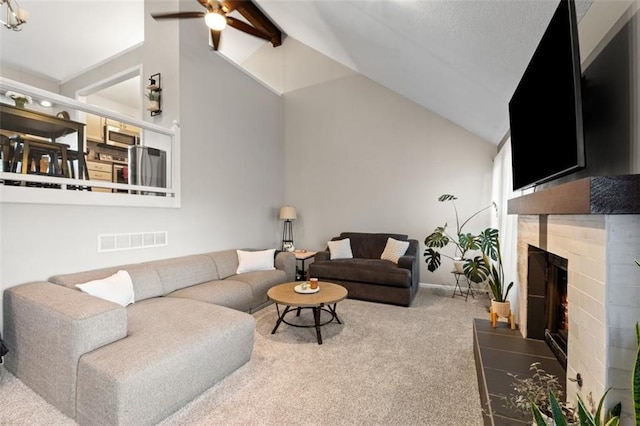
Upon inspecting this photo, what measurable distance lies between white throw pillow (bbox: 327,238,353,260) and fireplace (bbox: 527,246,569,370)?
108 inches

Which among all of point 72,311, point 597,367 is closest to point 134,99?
point 72,311

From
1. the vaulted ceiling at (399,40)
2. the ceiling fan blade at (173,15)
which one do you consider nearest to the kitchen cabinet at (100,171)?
the ceiling fan blade at (173,15)

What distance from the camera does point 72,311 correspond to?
69.7 inches

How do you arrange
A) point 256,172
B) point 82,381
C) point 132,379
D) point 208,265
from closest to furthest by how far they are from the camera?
1. point 132,379
2. point 82,381
3. point 208,265
4. point 256,172

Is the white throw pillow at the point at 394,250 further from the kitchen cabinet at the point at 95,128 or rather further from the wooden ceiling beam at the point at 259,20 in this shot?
the kitchen cabinet at the point at 95,128

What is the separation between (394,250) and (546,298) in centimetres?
238

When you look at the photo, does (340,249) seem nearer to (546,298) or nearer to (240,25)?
(546,298)

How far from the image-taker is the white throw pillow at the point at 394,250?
14.4 ft

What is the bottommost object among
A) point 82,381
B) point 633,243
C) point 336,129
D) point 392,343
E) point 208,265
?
point 392,343

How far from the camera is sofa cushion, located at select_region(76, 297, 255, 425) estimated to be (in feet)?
5.11

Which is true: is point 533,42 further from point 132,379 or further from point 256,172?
point 256,172

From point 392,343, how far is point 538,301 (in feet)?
4.11

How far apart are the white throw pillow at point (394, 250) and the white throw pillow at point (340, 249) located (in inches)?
21.6

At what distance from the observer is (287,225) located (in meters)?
5.81
